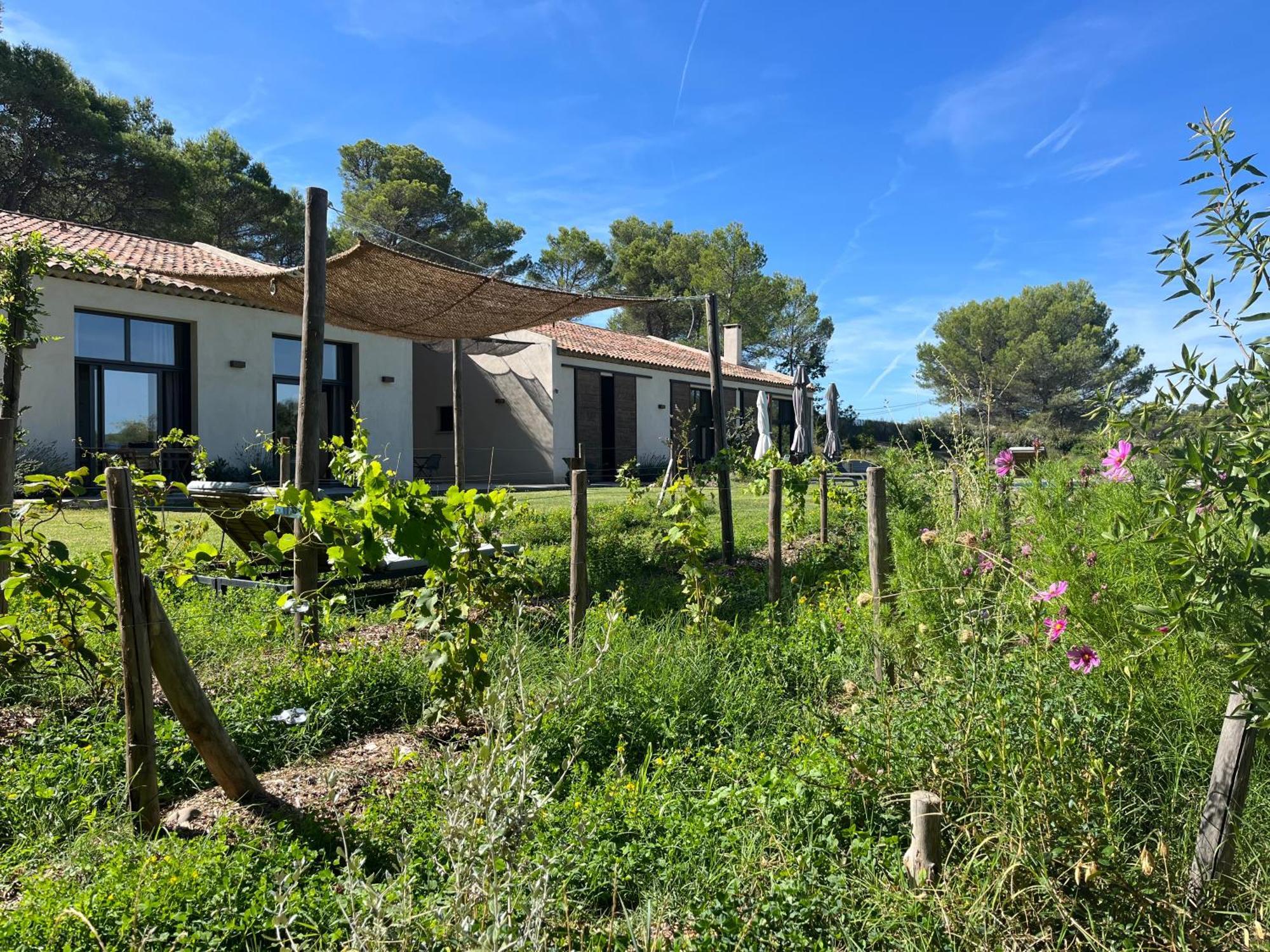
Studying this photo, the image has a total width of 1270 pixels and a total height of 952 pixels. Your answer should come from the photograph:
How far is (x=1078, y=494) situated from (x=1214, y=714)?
196 cm

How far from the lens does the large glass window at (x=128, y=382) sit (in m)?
11.2

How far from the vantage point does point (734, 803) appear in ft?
7.00

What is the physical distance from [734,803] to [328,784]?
3.42 ft

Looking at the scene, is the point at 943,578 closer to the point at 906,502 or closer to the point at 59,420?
the point at 906,502

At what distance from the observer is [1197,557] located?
1.46 m

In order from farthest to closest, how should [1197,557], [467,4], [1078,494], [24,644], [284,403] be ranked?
[284,403]
[467,4]
[1078,494]
[24,644]
[1197,557]

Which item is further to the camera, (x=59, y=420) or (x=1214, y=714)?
(x=59, y=420)

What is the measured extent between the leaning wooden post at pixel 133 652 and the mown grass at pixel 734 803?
5.4 inches

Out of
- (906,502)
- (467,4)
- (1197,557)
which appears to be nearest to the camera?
(1197,557)

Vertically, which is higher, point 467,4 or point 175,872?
point 467,4

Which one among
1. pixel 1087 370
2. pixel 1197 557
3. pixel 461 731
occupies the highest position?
pixel 1087 370

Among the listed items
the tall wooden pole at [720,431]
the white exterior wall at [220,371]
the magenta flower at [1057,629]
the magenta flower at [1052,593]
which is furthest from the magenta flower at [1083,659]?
the white exterior wall at [220,371]

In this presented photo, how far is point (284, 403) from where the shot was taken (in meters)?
13.9

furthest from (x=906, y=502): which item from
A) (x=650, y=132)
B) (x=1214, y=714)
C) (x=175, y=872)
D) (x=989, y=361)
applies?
(x=989, y=361)
